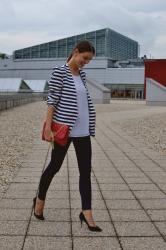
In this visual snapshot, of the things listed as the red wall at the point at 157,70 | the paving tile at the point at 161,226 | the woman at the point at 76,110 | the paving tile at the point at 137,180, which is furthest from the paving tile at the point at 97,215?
the red wall at the point at 157,70

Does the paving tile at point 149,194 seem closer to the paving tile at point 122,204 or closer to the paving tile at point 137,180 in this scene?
the paving tile at point 122,204

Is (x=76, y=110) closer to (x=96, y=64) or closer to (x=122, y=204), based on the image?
(x=122, y=204)

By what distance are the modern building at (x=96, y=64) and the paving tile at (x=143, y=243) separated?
99.2 meters

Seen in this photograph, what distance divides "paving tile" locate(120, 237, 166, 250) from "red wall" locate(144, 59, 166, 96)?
64807 mm

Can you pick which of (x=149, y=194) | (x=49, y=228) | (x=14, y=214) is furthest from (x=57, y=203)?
(x=149, y=194)

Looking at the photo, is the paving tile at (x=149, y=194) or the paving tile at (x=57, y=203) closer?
the paving tile at (x=57, y=203)

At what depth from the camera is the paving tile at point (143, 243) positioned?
434 cm

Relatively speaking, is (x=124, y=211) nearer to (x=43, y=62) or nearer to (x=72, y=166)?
(x=72, y=166)

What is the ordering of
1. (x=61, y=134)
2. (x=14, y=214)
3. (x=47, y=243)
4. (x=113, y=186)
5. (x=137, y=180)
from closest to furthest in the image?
(x=47, y=243) < (x=61, y=134) < (x=14, y=214) < (x=113, y=186) < (x=137, y=180)

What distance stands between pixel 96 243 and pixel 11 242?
2.47 ft

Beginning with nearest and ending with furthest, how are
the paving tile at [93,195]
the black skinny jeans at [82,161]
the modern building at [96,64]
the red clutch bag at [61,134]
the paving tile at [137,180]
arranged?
the red clutch bag at [61,134] → the black skinny jeans at [82,161] → the paving tile at [93,195] → the paving tile at [137,180] → the modern building at [96,64]

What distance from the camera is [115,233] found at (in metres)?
4.75

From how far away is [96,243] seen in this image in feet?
14.6

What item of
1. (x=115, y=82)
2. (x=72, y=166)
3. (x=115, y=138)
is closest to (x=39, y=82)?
(x=115, y=82)
